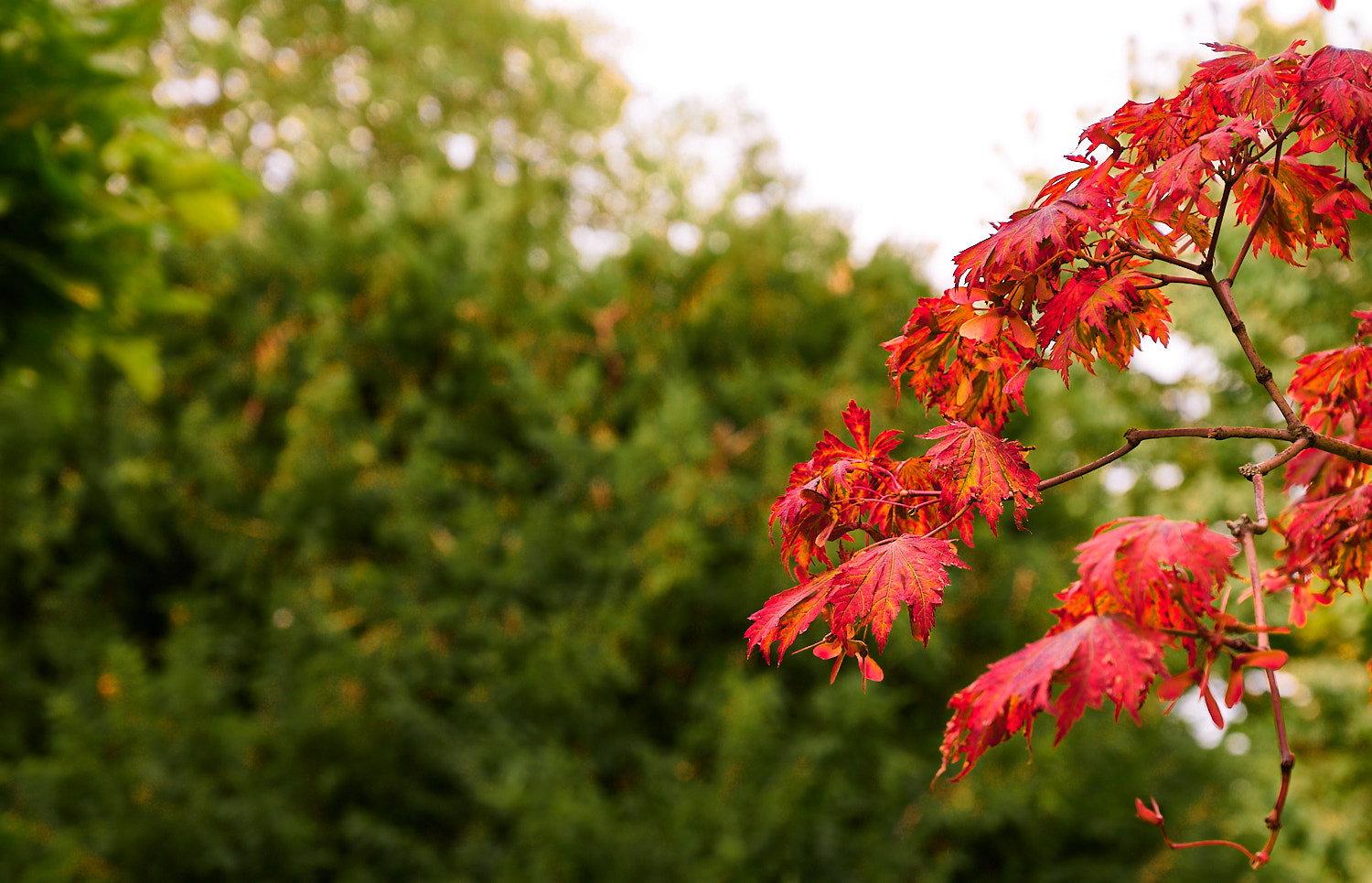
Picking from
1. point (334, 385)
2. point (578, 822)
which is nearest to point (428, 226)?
point (334, 385)

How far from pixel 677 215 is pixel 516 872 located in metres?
3.92

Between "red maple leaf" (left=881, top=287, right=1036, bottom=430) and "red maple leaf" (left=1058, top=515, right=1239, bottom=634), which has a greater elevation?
"red maple leaf" (left=881, top=287, right=1036, bottom=430)

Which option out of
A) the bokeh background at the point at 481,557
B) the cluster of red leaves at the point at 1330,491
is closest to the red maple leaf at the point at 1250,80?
the cluster of red leaves at the point at 1330,491

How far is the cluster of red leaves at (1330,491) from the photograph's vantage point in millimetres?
1262

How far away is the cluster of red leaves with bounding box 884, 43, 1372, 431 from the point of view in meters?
1.11

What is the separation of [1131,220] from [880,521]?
1.85ft

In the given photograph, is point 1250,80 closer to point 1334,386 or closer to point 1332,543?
point 1334,386

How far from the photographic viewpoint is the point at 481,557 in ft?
14.4

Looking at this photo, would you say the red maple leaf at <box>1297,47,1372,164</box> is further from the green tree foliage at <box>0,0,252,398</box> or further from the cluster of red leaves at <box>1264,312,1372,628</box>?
the green tree foliage at <box>0,0,252,398</box>

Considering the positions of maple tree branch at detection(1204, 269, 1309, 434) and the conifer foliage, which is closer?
the conifer foliage

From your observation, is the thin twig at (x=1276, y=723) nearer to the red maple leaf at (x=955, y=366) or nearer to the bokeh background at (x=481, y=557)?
the red maple leaf at (x=955, y=366)

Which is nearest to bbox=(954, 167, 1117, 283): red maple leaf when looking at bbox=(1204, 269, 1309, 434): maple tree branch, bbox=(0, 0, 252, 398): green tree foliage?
bbox=(1204, 269, 1309, 434): maple tree branch

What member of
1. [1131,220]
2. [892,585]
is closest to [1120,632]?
[892,585]

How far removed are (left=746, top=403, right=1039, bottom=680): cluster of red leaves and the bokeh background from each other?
2.19 metres
